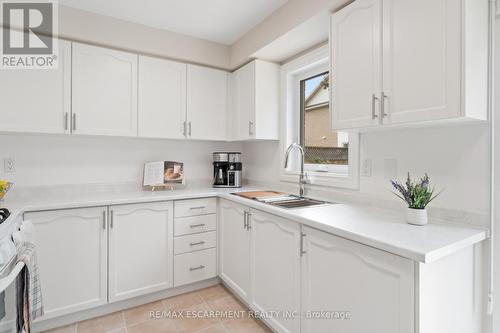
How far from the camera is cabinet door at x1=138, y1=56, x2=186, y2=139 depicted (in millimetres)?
2416

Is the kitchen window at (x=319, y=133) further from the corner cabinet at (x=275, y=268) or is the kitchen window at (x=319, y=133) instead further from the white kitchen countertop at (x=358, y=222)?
→ the corner cabinet at (x=275, y=268)

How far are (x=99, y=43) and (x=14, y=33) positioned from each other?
1.78ft

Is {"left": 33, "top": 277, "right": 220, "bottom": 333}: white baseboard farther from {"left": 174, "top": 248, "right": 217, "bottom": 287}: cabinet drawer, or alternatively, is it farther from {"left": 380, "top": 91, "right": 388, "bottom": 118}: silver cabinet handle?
{"left": 380, "top": 91, "right": 388, "bottom": 118}: silver cabinet handle

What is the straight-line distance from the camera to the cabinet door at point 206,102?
2.66 meters

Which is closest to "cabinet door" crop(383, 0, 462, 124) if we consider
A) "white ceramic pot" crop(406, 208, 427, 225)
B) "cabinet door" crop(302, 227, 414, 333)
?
"white ceramic pot" crop(406, 208, 427, 225)

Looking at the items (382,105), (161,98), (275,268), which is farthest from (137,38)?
(275,268)

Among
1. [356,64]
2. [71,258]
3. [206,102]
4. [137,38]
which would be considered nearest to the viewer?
[356,64]

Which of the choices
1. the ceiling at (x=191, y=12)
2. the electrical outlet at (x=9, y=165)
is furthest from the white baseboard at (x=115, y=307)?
the ceiling at (x=191, y=12)

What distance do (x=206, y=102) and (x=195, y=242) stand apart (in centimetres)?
137

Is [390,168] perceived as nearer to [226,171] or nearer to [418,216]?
[418,216]

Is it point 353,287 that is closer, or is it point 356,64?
point 353,287

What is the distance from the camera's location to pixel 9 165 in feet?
7.00

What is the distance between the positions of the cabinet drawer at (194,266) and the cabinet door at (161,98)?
3.63 ft

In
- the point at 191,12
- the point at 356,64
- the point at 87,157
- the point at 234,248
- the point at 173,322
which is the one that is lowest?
the point at 173,322
